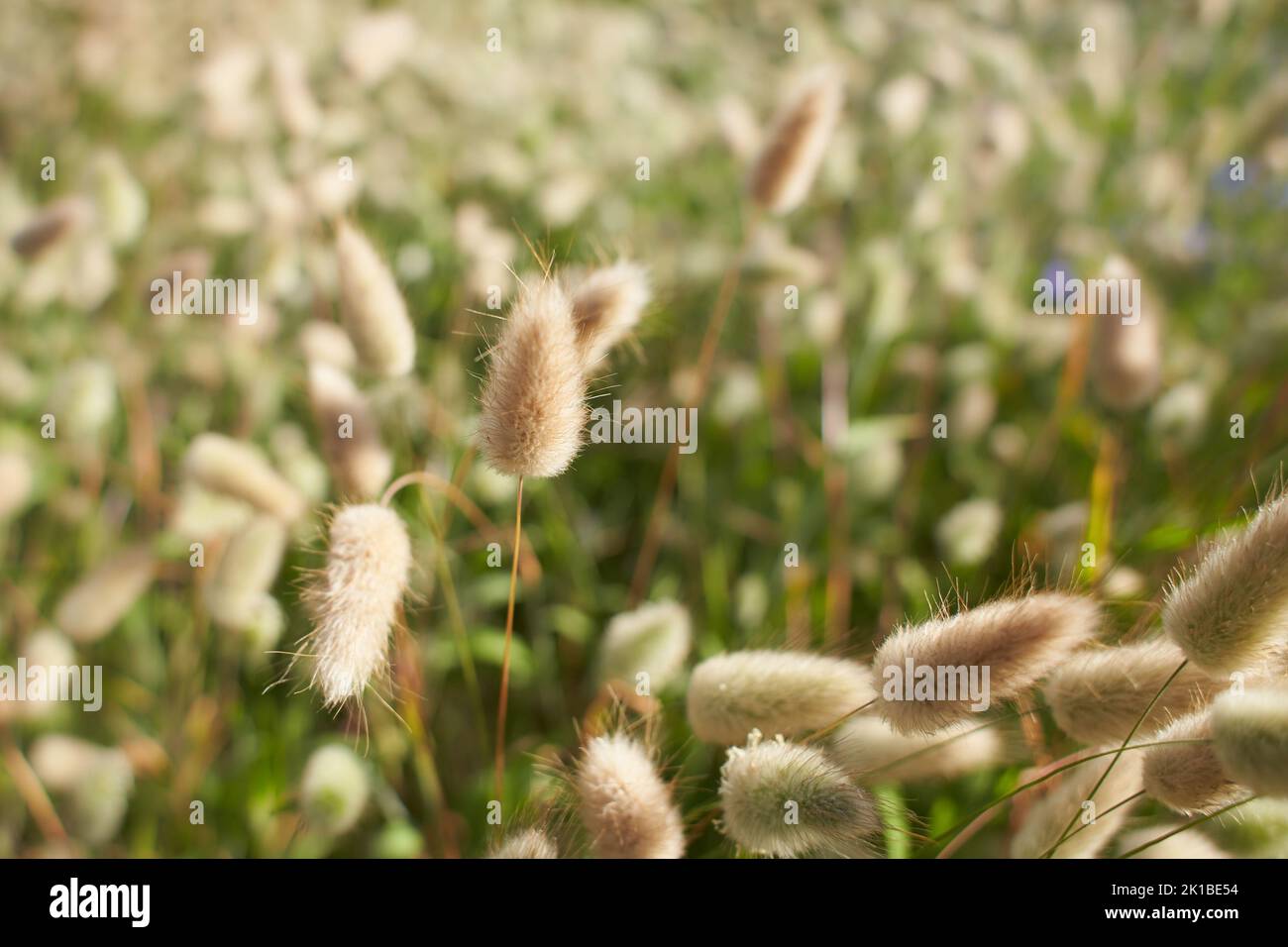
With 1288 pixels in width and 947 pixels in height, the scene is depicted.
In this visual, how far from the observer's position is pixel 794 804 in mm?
704

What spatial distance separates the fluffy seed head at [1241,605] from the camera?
0.67 meters

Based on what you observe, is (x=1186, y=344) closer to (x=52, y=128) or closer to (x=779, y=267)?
(x=779, y=267)

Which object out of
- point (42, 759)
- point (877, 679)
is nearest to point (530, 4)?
point (42, 759)

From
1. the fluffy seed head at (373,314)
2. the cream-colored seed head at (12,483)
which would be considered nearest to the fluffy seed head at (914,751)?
the fluffy seed head at (373,314)

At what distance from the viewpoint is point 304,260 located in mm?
1721

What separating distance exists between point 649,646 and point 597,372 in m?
0.52

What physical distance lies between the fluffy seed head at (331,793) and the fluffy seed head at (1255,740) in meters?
0.87

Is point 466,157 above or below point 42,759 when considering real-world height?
above

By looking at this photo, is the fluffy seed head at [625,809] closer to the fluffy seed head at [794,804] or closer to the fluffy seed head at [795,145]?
the fluffy seed head at [794,804]

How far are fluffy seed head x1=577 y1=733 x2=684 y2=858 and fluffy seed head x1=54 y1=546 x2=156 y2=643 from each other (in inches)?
32.6

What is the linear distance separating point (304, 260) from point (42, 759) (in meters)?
1.01

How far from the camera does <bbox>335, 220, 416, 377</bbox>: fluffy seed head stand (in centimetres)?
98

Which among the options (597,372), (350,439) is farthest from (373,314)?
(597,372)
